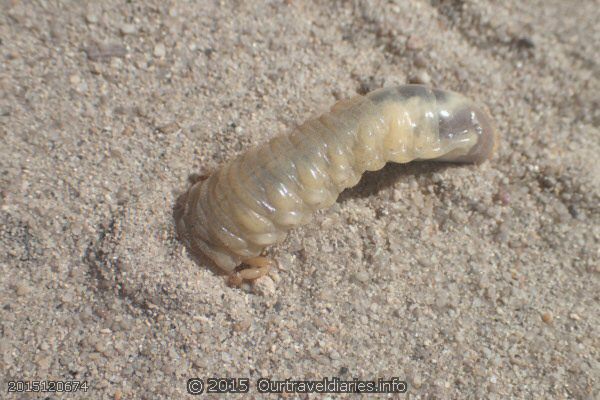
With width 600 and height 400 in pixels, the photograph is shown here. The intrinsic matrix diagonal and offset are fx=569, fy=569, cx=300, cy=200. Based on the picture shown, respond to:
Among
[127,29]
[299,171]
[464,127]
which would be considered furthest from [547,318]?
[127,29]

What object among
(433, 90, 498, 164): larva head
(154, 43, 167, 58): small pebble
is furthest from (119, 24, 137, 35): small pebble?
(433, 90, 498, 164): larva head

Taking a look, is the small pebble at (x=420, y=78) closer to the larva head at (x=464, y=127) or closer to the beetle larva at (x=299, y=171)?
the larva head at (x=464, y=127)

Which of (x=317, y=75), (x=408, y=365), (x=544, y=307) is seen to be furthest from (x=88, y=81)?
(x=544, y=307)

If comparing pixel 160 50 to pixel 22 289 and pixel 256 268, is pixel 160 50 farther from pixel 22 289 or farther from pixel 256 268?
pixel 22 289

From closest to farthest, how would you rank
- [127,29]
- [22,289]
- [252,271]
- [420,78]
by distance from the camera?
[22,289], [252,271], [127,29], [420,78]

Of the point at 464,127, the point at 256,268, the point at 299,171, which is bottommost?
the point at 256,268

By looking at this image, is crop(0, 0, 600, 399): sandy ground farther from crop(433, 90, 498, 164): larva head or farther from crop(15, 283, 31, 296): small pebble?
crop(433, 90, 498, 164): larva head

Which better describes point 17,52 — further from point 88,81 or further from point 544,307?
point 544,307
